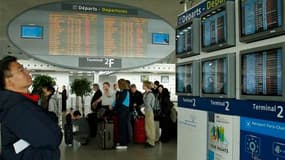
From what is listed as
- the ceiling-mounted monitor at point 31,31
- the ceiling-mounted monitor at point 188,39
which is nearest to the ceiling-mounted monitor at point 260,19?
the ceiling-mounted monitor at point 188,39

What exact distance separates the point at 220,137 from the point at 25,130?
184 centimetres

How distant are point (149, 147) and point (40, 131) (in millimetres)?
5648

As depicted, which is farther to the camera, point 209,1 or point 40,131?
point 209,1

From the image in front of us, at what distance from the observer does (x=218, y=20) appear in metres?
3.08

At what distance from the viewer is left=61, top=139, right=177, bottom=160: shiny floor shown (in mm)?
6188

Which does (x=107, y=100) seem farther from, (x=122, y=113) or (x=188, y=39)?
(x=188, y=39)

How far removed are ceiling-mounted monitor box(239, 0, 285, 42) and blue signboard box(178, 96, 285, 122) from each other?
0.48 m

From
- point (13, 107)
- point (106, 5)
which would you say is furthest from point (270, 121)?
point (106, 5)

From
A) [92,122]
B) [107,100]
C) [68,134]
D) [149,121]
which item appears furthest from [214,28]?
[92,122]

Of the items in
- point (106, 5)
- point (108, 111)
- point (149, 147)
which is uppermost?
point (106, 5)

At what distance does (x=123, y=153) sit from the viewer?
659 centimetres

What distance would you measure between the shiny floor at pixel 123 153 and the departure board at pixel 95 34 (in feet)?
6.18

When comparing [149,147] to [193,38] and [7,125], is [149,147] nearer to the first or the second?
[193,38]

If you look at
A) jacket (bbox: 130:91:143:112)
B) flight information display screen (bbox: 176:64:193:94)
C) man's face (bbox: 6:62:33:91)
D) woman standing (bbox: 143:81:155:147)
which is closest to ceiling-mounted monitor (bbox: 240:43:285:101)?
flight information display screen (bbox: 176:64:193:94)
